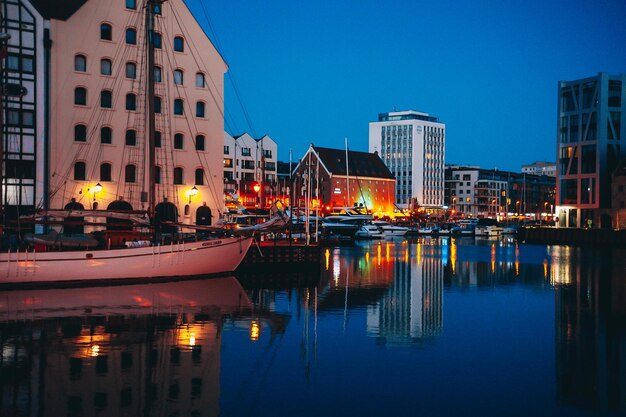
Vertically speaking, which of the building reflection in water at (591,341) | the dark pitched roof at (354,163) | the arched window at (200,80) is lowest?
the building reflection in water at (591,341)

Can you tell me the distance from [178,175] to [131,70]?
908 cm

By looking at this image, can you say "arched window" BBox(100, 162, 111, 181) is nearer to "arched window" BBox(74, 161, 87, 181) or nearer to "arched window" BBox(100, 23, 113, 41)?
"arched window" BBox(74, 161, 87, 181)

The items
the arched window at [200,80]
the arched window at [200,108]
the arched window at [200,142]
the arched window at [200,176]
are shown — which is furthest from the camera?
the arched window at [200,176]

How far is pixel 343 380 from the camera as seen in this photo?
1867cm

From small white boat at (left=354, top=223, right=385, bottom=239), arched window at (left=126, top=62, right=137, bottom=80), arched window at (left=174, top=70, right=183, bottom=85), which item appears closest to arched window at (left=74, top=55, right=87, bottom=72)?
arched window at (left=126, top=62, right=137, bottom=80)

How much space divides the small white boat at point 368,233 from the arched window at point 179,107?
5822 cm

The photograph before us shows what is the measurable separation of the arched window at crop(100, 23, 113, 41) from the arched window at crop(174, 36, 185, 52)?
5.36m

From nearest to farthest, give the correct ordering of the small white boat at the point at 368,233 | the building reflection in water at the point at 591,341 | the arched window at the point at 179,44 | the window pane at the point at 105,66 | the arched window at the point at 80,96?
1. the building reflection in water at the point at 591,341
2. the arched window at the point at 80,96
3. the window pane at the point at 105,66
4. the arched window at the point at 179,44
5. the small white boat at the point at 368,233

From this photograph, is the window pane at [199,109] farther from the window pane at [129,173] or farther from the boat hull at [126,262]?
the boat hull at [126,262]

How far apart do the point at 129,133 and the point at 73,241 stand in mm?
22648

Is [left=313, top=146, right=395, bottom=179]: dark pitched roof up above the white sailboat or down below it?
above

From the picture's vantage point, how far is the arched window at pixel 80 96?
182 ft

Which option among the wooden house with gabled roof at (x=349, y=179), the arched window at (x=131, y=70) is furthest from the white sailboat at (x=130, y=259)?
the wooden house with gabled roof at (x=349, y=179)

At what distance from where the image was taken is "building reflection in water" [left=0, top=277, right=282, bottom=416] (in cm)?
1617
